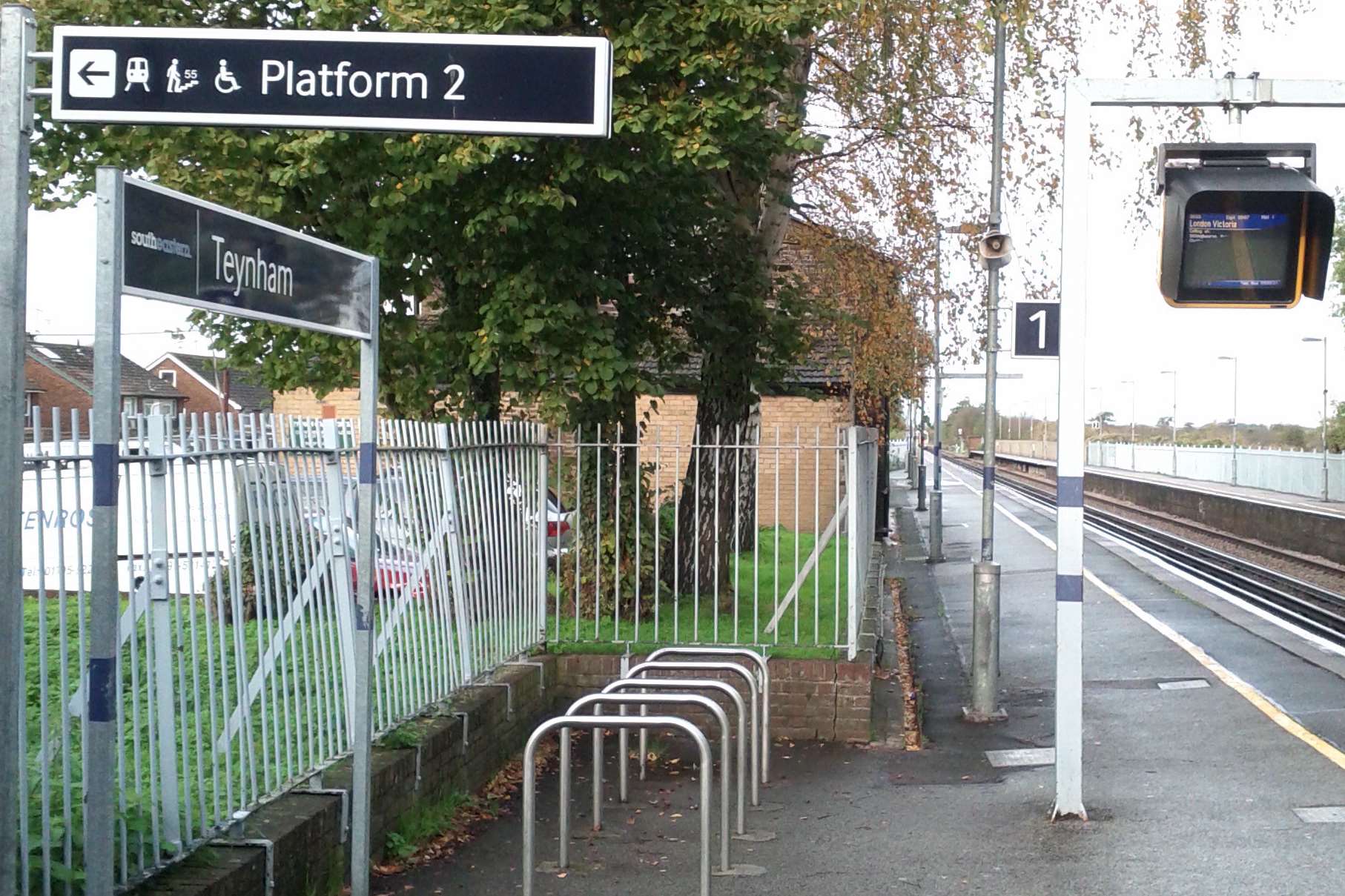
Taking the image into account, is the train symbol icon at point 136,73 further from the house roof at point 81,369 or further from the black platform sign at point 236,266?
the house roof at point 81,369

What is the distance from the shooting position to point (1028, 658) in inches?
602

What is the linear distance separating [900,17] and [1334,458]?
3244 centimetres

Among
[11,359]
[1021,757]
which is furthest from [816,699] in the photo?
[11,359]

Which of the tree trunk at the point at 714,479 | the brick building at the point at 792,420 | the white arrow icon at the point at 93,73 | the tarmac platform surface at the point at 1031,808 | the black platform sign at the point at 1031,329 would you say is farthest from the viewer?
the brick building at the point at 792,420

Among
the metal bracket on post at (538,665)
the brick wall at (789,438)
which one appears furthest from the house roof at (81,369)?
the metal bracket on post at (538,665)

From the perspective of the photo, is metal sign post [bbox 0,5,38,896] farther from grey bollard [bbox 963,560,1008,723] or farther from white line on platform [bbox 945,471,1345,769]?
grey bollard [bbox 963,560,1008,723]

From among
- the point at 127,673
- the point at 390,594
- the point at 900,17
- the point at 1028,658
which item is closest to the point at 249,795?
the point at 127,673

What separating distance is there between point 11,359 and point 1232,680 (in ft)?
37.7

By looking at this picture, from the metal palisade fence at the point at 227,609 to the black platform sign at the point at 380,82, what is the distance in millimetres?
984

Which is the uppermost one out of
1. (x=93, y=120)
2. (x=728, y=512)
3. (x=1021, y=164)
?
(x=1021, y=164)

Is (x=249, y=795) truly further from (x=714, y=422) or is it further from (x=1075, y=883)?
(x=714, y=422)

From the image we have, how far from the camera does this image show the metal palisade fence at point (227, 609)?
4.70 meters

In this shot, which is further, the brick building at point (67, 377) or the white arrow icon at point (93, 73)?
the brick building at point (67, 377)

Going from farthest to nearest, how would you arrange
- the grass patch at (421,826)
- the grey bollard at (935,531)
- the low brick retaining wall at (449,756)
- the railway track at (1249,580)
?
1. the grey bollard at (935,531)
2. the railway track at (1249,580)
3. the grass patch at (421,826)
4. the low brick retaining wall at (449,756)
